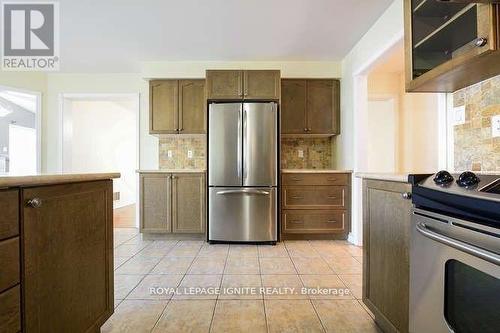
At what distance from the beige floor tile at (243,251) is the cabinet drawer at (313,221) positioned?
0.51m

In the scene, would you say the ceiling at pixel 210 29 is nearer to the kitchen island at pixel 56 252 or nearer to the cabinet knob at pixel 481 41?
the cabinet knob at pixel 481 41

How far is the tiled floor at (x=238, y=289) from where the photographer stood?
1683 millimetres

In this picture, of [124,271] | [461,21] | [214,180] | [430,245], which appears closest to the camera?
[430,245]

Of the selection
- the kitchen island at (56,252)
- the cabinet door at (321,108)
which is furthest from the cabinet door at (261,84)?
the kitchen island at (56,252)

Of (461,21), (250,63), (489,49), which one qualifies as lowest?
(489,49)

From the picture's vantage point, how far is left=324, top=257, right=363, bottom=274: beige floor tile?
98.4 inches

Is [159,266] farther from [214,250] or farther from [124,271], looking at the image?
[214,250]

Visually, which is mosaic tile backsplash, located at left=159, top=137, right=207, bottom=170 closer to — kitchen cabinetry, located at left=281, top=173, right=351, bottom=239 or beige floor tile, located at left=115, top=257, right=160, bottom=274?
kitchen cabinetry, located at left=281, top=173, right=351, bottom=239

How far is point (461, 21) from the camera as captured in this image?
55.4 inches

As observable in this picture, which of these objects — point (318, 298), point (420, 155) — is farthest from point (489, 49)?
point (420, 155)

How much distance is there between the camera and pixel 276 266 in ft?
8.61

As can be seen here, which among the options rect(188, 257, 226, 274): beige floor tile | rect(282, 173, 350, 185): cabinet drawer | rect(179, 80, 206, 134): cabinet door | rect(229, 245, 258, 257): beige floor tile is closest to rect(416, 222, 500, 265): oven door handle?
rect(188, 257, 226, 274): beige floor tile

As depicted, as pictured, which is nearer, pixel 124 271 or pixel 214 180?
pixel 124 271

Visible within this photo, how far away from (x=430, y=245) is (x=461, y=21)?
3.77 ft
